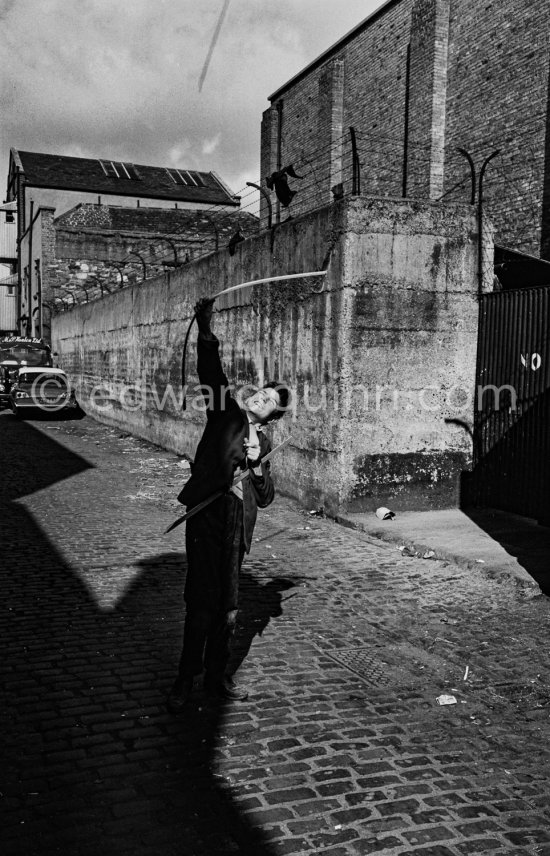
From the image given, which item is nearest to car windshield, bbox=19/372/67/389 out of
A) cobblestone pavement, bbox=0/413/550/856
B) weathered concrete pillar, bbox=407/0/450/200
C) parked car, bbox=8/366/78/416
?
parked car, bbox=8/366/78/416

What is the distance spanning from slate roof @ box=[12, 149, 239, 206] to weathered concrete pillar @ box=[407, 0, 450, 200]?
80.8 feet

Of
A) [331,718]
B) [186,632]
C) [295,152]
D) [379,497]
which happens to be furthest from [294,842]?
[295,152]

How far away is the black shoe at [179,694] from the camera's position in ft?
14.0

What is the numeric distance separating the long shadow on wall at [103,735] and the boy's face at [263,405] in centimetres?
168

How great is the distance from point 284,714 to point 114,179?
4661 cm

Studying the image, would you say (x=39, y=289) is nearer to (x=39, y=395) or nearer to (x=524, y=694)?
(x=39, y=395)

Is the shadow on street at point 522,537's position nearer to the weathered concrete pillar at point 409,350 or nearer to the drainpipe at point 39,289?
the weathered concrete pillar at point 409,350

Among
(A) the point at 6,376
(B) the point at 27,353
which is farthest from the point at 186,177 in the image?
(A) the point at 6,376

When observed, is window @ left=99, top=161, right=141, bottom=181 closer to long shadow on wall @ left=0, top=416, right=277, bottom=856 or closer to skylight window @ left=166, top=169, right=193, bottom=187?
skylight window @ left=166, top=169, right=193, bottom=187

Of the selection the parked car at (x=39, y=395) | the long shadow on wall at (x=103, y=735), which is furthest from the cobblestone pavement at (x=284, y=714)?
the parked car at (x=39, y=395)

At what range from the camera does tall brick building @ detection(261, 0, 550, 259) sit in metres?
17.3

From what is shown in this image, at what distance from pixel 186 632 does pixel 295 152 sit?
86.4 feet

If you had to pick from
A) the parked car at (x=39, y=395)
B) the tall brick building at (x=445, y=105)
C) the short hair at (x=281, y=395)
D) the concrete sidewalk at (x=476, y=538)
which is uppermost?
the tall brick building at (x=445, y=105)

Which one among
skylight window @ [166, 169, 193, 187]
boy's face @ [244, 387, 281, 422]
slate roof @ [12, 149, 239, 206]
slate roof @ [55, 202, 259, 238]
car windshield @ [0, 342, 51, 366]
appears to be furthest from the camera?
skylight window @ [166, 169, 193, 187]
